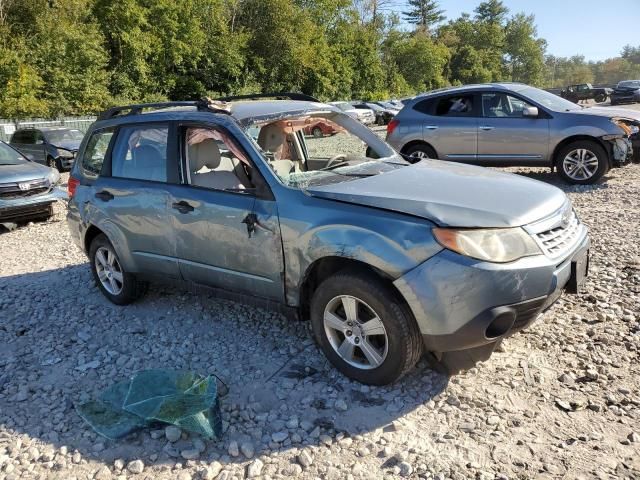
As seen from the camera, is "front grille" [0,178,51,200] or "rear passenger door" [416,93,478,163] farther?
"rear passenger door" [416,93,478,163]

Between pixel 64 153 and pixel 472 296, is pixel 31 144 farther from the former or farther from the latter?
pixel 472 296

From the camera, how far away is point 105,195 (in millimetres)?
4953

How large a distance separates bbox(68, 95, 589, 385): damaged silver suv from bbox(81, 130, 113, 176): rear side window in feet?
0.07

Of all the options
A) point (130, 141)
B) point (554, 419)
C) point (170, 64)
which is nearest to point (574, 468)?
point (554, 419)

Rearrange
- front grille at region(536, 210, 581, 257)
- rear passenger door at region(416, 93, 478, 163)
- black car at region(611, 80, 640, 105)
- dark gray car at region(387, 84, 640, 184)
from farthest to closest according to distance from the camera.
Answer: black car at region(611, 80, 640, 105) → rear passenger door at region(416, 93, 478, 163) → dark gray car at region(387, 84, 640, 184) → front grille at region(536, 210, 581, 257)

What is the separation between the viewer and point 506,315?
3.07m

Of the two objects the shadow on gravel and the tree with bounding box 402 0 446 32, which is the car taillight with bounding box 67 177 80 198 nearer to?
the shadow on gravel

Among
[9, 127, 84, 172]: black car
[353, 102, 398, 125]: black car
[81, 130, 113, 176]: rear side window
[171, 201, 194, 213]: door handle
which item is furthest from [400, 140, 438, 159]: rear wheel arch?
[353, 102, 398, 125]: black car

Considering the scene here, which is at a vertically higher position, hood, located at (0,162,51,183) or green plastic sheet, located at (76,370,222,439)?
hood, located at (0,162,51,183)

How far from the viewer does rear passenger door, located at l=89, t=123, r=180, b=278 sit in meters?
4.47

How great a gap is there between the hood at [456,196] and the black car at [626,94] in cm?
4122

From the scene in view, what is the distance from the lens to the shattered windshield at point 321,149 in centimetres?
409

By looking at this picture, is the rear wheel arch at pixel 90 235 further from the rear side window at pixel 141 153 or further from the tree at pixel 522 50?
the tree at pixel 522 50

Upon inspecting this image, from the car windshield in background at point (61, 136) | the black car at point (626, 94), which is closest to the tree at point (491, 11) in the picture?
the black car at point (626, 94)
